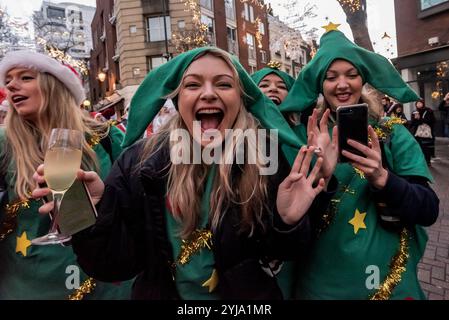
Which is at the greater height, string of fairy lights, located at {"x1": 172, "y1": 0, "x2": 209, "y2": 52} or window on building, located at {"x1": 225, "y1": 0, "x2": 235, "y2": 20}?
window on building, located at {"x1": 225, "y1": 0, "x2": 235, "y2": 20}

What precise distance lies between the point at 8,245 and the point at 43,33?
25.7m

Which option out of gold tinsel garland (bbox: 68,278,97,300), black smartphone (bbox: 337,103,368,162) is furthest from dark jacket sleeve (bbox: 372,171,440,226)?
gold tinsel garland (bbox: 68,278,97,300)

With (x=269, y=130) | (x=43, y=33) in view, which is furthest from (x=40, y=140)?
(x=43, y=33)

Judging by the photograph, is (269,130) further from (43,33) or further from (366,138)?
(43,33)

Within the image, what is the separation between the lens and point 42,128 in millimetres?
2092

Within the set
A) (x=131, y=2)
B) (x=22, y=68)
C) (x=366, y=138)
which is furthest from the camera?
(x=131, y=2)

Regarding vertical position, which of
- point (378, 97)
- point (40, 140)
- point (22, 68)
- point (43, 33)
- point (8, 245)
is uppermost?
point (43, 33)

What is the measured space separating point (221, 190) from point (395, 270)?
0.97m

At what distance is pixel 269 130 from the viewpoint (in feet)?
5.60

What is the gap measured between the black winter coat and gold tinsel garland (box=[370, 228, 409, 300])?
1.64ft

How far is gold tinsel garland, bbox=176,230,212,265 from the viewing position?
151cm

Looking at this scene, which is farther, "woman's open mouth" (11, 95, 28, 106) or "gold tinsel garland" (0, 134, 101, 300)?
"woman's open mouth" (11, 95, 28, 106)

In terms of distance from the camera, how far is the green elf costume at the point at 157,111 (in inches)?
58.9

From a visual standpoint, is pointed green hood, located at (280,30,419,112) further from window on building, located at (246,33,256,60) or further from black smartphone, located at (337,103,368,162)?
window on building, located at (246,33,256,60)
